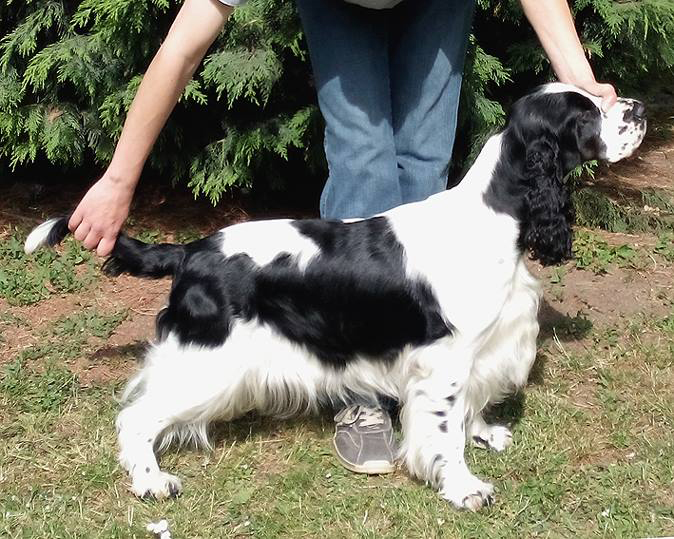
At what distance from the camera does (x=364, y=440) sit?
331 cm

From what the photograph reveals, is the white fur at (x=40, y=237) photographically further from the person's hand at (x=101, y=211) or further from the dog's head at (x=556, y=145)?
the dog's head at (x=556, y=145)

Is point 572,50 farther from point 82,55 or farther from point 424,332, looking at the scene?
point 82,55

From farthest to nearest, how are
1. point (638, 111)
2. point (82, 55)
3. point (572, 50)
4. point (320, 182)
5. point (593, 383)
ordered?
point (320, 182) < point (82, 55) < point (593, 383) < point (572, 50) < point (638, 111)

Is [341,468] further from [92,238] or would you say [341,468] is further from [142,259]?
[92,238]

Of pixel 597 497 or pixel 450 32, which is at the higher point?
pixel 450 32

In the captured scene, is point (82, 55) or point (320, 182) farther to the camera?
point (320, 182)

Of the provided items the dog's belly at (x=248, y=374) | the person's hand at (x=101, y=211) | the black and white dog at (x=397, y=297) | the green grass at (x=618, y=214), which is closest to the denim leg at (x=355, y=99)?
the black and white dog at (x=397, y=297)

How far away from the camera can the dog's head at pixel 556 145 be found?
294 centimetres

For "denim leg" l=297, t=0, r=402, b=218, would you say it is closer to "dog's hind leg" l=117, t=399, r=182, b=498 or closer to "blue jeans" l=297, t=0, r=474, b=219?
"blue jeans" l=297, t=0, r=474, b=219

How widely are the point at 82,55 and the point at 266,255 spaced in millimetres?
2096

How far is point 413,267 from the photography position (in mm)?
3018

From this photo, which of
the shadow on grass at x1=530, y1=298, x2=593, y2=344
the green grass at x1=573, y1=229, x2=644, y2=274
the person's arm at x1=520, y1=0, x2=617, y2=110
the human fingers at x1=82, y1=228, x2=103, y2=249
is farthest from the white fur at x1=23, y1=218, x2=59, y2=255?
the green grass at x1=573, y1=229, x2=644, y2=274

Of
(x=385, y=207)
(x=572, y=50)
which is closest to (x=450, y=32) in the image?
(x=572, y=50)

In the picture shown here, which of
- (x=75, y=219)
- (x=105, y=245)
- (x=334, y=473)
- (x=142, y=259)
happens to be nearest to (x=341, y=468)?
(x=334, y=473)
